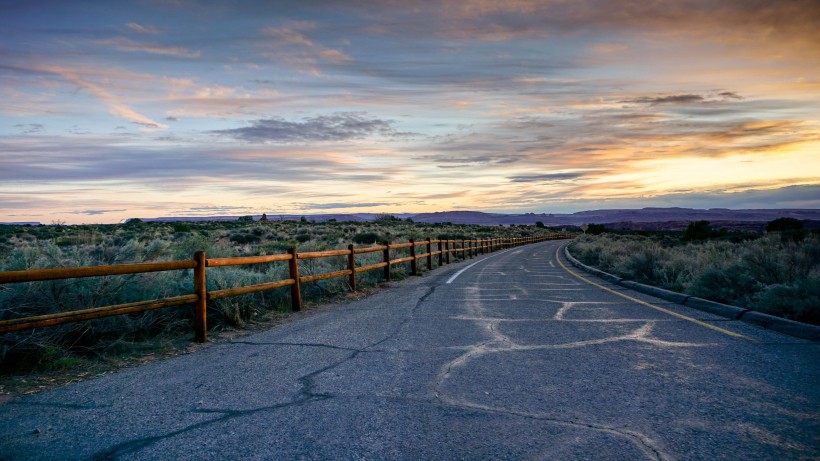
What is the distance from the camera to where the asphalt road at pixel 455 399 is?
391 centimetres

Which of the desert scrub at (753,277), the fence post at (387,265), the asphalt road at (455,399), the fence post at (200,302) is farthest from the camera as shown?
the fence post at (387,265)

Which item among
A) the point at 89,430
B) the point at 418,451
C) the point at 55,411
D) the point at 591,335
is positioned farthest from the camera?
the point at 591,335

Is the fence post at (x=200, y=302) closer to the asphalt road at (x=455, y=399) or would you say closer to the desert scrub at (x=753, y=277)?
the asphalt road at (x=455, y=399)

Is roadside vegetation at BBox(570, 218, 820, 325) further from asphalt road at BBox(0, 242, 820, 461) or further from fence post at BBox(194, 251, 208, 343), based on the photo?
fence post at BBox(194, 251, 208, 343)

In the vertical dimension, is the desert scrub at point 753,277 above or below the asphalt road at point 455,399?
above

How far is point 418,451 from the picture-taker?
380 centimetres


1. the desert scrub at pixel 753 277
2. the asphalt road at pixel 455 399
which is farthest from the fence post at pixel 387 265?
the asphalt road at pixel 455 399

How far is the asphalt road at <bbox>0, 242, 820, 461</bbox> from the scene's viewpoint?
391cm

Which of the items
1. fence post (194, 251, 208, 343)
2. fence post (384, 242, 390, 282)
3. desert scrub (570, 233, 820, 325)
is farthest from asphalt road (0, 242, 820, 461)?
fence post (384, 242, 390, 282)

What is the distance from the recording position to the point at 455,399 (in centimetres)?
492

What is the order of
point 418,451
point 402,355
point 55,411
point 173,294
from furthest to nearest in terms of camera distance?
point 173,294 < point 402,355 < point 55,411 < point 418,451

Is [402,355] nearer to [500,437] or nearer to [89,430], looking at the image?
[500,437]

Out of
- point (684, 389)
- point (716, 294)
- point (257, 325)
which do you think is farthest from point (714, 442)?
point (716, 294)

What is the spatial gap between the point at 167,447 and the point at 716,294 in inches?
402
